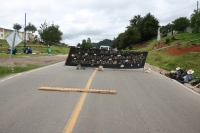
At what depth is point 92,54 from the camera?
16.8 metres

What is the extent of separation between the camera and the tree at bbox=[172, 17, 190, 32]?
69375mm

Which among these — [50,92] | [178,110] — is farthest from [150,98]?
[50,92]

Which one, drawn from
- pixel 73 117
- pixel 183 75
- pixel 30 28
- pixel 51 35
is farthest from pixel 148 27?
pixel 73 117

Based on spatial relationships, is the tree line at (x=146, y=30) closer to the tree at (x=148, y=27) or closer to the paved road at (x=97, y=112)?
the tree at (x=148, y=27)

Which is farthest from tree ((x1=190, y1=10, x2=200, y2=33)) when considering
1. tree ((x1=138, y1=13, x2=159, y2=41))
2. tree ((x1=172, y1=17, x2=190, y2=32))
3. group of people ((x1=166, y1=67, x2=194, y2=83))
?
tree ((x1=138, y1=13, x2=159, y2=41))

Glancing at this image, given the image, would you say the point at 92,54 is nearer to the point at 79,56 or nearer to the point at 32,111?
the point at 79,56

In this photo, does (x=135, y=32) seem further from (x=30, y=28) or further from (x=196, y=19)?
(x=30, y=28)

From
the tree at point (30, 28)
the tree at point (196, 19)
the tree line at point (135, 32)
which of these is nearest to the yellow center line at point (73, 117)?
the tree at point (196, 19)

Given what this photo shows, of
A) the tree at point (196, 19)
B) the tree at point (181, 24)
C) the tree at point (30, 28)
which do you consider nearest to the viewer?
the tree at point (196, 19)

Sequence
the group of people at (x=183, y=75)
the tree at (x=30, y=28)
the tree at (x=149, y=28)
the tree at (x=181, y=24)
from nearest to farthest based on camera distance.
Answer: the group of people at (x=183, y=75), the tree at (x=181, y=24), the tree at (x=149, y=28), the tree at (x=30, y=28)

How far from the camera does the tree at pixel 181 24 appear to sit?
6938 centimetres

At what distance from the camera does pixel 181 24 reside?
228ft

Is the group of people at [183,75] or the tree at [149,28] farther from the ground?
the tree at [149,28]

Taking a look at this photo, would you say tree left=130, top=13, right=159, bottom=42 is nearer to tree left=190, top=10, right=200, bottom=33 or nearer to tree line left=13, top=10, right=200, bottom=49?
tree line left=13, top=10, right=200, bottom=49
